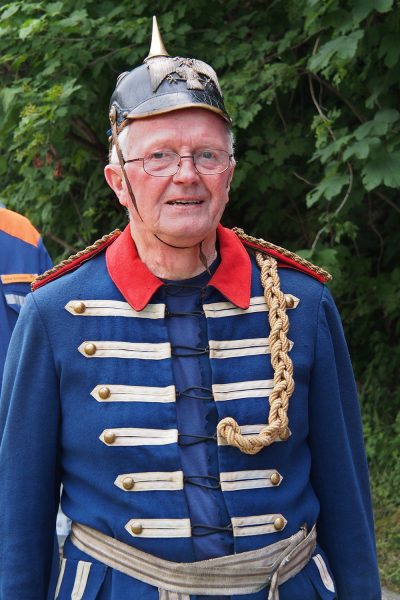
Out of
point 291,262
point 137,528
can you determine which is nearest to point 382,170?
point 291,262

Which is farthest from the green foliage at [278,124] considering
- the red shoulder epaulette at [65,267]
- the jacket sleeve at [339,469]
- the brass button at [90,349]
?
the brass button at [90,349]

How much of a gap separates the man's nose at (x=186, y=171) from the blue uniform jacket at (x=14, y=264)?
1.66 meters

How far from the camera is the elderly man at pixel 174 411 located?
8.61 ft

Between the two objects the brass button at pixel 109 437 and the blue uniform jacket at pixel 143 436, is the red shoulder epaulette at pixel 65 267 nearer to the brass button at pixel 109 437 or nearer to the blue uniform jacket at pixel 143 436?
the blue uniform jacket at pixel 143 436

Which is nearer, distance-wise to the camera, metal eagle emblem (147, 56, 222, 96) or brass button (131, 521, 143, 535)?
brass button (131, 521, 143, 535)

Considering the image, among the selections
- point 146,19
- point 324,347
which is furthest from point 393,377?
point 324,347

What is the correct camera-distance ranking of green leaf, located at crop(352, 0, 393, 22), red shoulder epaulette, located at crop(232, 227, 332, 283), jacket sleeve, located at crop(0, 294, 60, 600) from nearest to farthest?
jacket sleeve, located at crop(0, 294, 60, 600) < red shoulder epaulette, located at crop(232, 227, 332, 283) < green leaf, located at crop(352, 0, 393, 22)

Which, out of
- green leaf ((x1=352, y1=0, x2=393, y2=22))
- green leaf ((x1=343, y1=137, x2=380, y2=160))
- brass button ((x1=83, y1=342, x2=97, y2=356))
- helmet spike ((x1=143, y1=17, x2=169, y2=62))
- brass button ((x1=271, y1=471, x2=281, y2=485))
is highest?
green leaf ((x1=352, y1=0, x2=393, y2=22))

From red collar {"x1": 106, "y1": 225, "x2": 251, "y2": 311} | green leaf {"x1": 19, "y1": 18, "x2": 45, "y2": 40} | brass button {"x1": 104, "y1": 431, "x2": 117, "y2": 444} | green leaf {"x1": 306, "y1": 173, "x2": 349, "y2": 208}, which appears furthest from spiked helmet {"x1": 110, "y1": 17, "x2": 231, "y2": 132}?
green leaf {"x1": 19, "y1": 18, "x2": 45, "y2": 40}

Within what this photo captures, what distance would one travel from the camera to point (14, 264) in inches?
167

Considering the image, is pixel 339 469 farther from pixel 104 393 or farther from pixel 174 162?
pixel 174 162

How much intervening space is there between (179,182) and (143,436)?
1.95 ft

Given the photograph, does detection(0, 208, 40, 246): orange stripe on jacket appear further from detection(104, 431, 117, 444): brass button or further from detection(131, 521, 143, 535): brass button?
detection(131, 521, 143, 535): brass button

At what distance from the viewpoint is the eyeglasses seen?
8.70 feet
